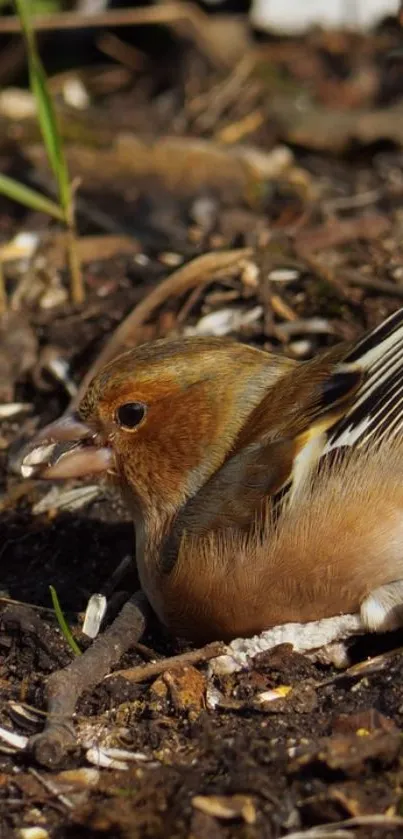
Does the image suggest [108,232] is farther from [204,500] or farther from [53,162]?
[204,500]

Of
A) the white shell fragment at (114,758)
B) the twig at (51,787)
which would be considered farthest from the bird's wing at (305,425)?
the twig at (51,787)

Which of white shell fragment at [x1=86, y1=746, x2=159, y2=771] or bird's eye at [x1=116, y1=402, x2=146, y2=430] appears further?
bird's eye at [x1=116, y1=402, x2=146, y2=430]

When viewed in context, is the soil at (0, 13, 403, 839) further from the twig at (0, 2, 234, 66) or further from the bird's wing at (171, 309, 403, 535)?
the bird's wing at (171, 309, 403, 535)

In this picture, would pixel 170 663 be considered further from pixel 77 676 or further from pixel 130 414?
pixel 130 414

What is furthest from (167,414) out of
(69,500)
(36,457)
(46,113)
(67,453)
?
(46,113)

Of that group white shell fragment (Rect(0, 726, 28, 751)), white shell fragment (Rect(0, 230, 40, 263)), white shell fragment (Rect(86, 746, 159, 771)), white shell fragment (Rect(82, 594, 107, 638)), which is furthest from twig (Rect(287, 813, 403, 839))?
white shell fragment (Rect(0, 230, 40, 263))

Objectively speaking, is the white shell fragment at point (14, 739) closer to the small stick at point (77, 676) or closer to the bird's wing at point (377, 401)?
the small stick at point (77, 676)
